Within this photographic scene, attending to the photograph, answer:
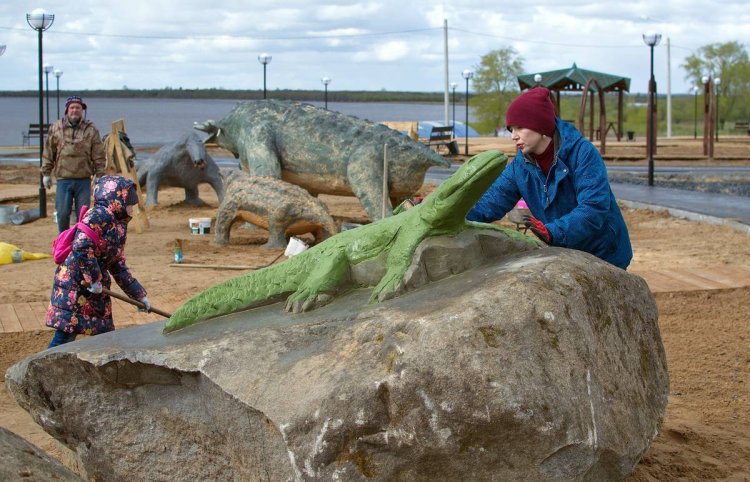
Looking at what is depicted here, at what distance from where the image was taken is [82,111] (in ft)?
34.6

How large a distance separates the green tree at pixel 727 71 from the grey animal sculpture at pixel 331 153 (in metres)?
54.5

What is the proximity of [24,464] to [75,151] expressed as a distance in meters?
7.75

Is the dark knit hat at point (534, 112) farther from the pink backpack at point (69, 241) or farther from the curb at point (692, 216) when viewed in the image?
the curb at point (692, 216)

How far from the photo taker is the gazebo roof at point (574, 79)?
107ft

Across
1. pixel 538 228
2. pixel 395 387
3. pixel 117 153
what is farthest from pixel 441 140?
pixel 395 387

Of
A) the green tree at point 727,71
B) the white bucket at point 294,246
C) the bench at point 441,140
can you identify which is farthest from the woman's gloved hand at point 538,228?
the green tree at point 727,71

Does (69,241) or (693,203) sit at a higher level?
(69,241)

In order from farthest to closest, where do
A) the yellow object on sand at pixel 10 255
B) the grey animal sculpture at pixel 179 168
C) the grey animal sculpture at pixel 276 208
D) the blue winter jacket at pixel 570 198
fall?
the grey animal sculpture at pixel 179 168
the grey animal sculpture at pixel 276 208
the yellow object on sand at pixel 10 255
the blue winter jacket at pixel 570 198

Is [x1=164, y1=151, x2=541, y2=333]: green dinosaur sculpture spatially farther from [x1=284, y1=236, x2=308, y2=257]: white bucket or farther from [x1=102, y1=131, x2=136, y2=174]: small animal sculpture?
[x1=102, y1=131, x2=136, y2=174]: small animal sculpture

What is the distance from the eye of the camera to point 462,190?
13.2 feet

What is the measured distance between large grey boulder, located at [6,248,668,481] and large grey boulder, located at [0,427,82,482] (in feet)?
1.96

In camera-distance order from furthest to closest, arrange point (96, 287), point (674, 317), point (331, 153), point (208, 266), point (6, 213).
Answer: point (6, 213), point (331, 153), point (208, 266), point (674, 317), point (96, 287)

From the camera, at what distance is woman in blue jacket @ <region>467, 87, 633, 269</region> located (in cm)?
423

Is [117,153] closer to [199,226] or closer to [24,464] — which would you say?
[199,226]
